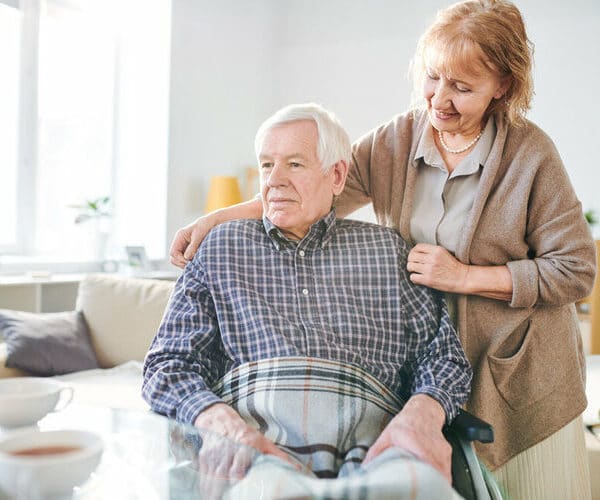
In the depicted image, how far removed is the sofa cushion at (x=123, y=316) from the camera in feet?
10.3

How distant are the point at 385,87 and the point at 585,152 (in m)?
1.52

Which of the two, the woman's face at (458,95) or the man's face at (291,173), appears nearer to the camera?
the woman's face at (458,95)

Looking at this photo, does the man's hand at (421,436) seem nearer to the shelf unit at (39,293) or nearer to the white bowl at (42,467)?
the white bowl at (42,467)

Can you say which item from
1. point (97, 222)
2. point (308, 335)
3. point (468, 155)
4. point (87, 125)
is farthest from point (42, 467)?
point (87, 125)

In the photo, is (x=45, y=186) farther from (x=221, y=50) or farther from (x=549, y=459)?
(x=549, y=459)

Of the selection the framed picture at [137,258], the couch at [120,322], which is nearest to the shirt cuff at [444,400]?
the couch at [120,322]

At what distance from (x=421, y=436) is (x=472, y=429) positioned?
0.11 meters

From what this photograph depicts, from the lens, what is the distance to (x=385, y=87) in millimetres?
5305

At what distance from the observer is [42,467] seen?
82cm

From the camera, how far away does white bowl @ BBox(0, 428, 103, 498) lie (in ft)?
2.72

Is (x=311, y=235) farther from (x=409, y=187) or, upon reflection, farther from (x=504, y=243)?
(x=504, y=243)

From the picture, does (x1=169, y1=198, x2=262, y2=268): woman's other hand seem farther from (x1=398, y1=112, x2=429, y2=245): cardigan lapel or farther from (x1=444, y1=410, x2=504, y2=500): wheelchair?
(x1=444, y1=410, x2=504, y2=500): wheelchair

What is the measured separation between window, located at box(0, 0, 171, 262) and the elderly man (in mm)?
3070

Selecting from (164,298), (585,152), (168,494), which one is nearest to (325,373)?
(168,494)
